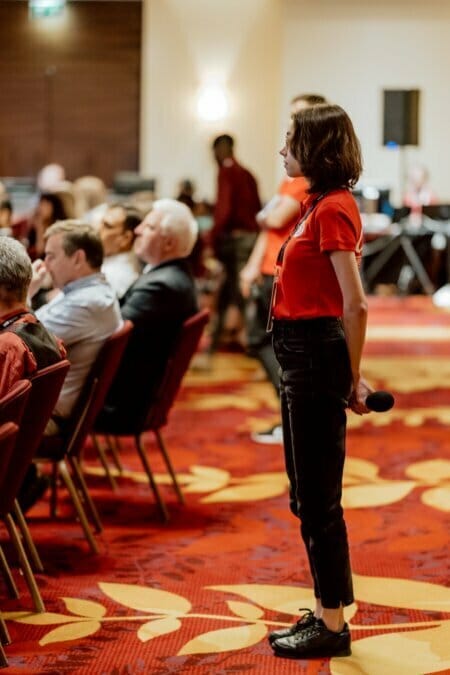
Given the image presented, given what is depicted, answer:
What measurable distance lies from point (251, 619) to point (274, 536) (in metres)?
0.91

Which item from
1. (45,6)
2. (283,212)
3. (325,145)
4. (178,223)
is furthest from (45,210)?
(45,6)

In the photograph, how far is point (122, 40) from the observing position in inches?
596

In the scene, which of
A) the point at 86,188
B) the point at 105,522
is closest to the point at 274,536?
Result: the point at 105,522

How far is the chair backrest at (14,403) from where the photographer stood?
2.88 m

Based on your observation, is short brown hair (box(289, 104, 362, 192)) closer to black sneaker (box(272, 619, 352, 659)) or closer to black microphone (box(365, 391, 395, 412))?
black microphone (box(365, 391, 395, 412))

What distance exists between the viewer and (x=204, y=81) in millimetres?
15023

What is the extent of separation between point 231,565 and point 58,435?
0.74m

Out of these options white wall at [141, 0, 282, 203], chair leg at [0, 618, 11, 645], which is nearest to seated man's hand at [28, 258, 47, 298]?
chair leg at [0, 618, 11, 645]

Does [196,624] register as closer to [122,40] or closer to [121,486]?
[121,486]

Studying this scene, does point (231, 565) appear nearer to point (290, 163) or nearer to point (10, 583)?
point (10, 583)

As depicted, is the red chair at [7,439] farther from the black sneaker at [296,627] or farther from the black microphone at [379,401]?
the black sneaker at [296,627]

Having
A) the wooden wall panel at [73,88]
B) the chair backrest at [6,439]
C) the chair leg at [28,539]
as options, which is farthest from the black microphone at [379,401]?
the wooden wall panel at [73,88]

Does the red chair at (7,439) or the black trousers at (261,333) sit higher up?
the red chair at (7,439)

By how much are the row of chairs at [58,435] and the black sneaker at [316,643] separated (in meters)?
0.75
